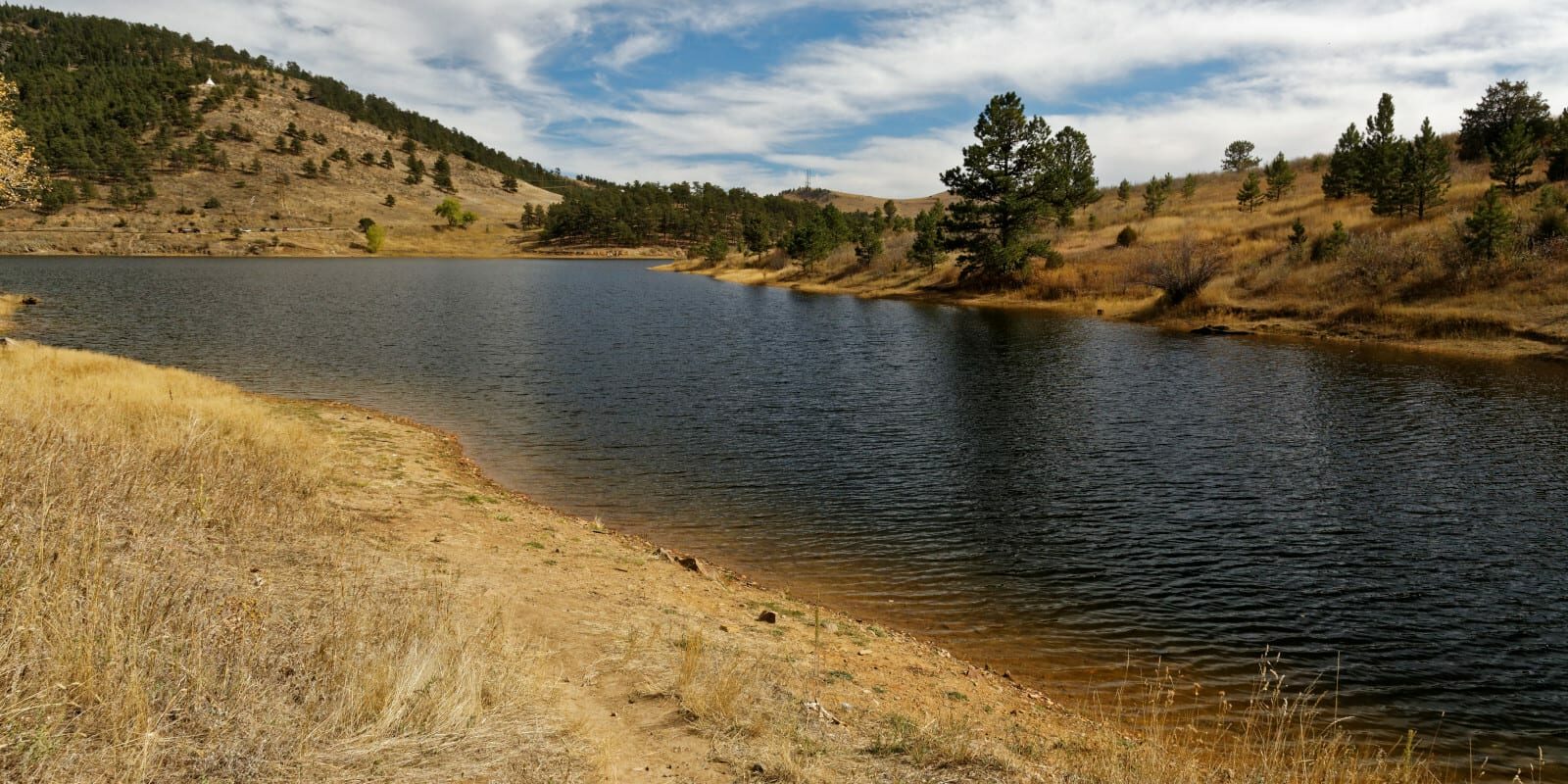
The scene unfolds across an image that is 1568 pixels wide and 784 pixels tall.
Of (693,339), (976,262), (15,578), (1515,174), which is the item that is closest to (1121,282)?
(976,262)

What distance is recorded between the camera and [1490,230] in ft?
146

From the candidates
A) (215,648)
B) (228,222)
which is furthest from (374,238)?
(215,648)

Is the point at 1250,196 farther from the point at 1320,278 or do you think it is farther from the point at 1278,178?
the point at 1320,278

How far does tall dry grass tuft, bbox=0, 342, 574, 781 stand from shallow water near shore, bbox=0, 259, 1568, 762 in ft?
26.3

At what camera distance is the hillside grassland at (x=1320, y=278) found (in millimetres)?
43031

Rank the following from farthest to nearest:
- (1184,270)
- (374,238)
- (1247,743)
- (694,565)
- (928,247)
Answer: (374,238) → (928,247) → (1184,270) → (694,565) → (1247,743)

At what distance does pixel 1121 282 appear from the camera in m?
68.5

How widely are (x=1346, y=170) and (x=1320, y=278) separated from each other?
27.2m

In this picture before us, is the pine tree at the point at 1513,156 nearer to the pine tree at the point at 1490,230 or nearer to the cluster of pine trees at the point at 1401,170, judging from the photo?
the cluster of pine trees at the point at 1401,170

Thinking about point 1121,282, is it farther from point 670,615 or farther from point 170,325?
point 170,325

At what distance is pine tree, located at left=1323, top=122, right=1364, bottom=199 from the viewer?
2773 inches

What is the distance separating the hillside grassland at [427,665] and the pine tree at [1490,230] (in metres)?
49.4

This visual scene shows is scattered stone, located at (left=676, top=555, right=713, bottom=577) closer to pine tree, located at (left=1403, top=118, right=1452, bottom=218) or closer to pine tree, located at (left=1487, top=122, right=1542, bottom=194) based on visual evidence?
pine tree, located at (left=1403, top=118, right=1452, bottom=218)

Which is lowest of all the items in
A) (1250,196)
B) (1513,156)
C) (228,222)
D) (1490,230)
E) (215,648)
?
(215,648)
